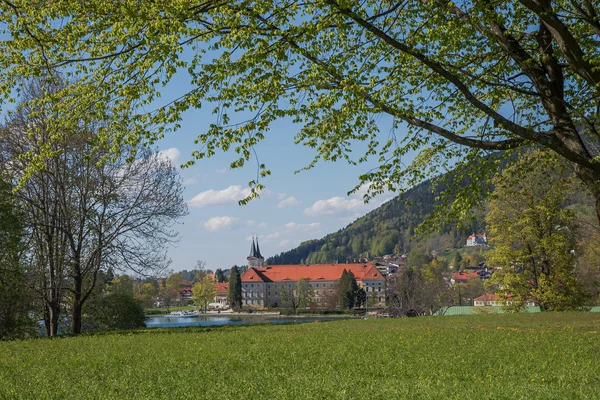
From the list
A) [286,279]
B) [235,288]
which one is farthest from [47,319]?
[286,279]

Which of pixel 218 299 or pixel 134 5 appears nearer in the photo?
pixel 134 5

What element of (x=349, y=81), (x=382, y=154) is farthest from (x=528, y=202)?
(x=349, y=81)

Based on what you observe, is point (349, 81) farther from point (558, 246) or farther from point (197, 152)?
point (558, 246)

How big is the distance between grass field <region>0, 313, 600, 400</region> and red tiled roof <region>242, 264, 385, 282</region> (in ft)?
442

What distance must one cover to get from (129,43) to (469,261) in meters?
201

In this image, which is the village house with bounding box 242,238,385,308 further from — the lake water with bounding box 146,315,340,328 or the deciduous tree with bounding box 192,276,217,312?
the lake water with bounding box 146,315,340,328

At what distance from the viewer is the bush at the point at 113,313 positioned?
28.7 metres

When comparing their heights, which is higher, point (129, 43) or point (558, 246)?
point (129, 43)

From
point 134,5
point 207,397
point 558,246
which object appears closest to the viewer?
point 207,397

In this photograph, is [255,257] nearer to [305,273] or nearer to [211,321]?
[305,273]

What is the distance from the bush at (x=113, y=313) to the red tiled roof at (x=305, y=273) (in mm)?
116361

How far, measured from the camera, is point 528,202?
3092 centimetres

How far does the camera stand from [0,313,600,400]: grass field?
7070mm

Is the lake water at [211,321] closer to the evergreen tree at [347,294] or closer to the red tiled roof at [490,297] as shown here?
the evergreen tree at [347,294]
